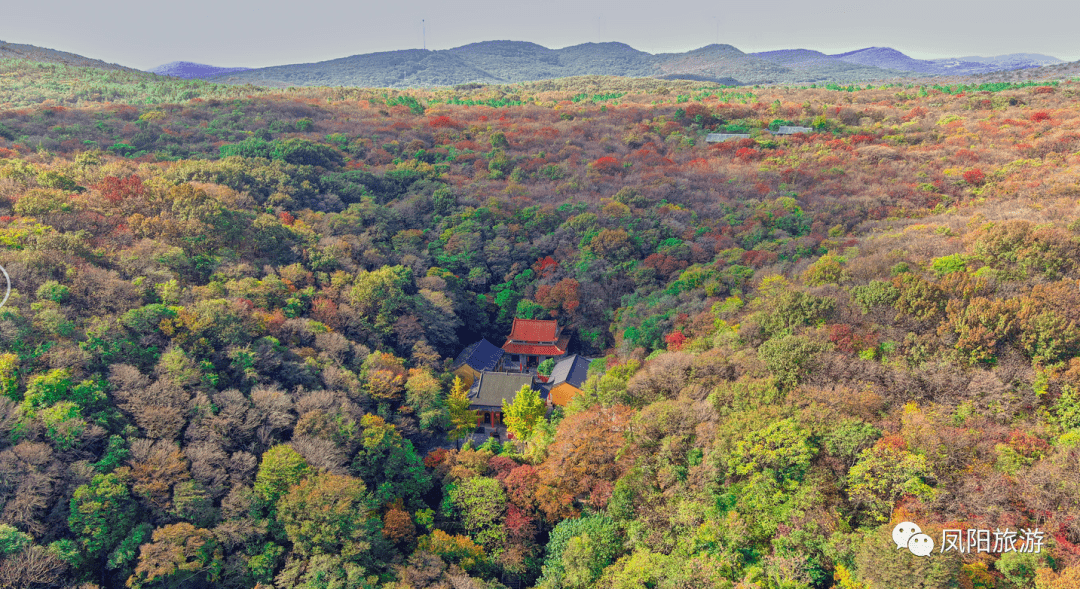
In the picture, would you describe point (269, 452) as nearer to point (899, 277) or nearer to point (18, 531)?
point (18, 531)

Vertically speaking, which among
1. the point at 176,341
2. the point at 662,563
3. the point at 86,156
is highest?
the point at 86,156

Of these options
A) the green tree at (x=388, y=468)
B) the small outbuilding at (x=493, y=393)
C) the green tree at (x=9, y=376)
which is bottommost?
the small outbuilding at (x=493, y=393)

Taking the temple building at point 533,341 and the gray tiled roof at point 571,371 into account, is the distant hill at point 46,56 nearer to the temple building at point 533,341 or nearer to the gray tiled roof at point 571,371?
the temple building at point 533,341

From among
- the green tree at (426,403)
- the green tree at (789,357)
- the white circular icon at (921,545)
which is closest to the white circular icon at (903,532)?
the white circular icon at (921,545)

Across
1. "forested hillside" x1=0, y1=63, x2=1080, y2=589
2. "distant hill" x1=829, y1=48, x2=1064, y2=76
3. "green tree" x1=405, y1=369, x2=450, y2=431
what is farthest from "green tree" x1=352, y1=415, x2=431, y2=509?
"distant hill" x1=829, y1=48, x2=1064, y2=76

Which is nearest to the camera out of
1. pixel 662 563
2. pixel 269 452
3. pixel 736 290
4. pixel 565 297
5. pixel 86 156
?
pixel 662 563

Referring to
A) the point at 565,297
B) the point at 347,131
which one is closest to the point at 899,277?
Result: the point at 565,297

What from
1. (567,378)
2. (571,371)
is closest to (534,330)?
(571,371)

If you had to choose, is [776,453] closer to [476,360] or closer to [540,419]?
[540,419]
